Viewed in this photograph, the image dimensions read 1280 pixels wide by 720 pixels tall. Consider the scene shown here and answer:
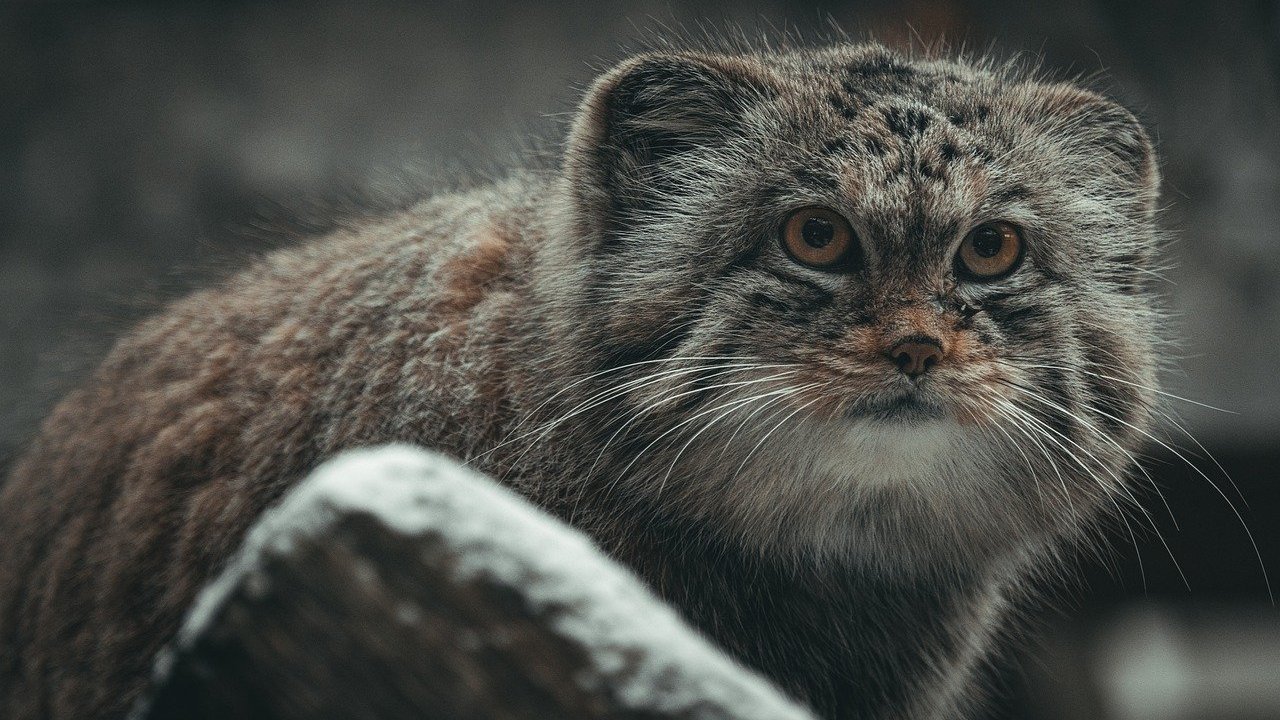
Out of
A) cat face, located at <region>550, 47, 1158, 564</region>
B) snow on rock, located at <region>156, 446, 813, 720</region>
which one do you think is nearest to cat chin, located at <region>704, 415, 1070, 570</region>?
cat face, located at <region>550, 47, 1158, 564</region>

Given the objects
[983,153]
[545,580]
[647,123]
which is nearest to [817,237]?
[983,153]

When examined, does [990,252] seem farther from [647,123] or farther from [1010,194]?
[647,123]

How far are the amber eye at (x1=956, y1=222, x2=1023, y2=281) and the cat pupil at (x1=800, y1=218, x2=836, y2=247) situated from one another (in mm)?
375

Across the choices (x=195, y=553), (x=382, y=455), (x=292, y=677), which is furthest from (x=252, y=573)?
(x=195, y=553)

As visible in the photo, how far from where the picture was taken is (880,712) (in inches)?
147

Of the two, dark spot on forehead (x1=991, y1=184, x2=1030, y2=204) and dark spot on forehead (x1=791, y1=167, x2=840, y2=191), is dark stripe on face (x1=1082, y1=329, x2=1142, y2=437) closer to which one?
dark spot on forehead (x1=991, y1=184, x2=1030, y2=204)

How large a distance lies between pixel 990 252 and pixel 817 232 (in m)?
0.52

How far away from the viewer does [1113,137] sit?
13.3 feet

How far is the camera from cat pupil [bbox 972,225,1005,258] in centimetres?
348

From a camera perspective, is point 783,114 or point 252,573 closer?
point 252,573

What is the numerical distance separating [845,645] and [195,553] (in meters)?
1.97

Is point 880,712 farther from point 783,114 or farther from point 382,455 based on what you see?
point 382,455

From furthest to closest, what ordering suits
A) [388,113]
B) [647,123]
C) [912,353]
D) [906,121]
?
[388,113] → [647,123] → [906,121] → [912,353]

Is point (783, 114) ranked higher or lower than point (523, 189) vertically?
higher
